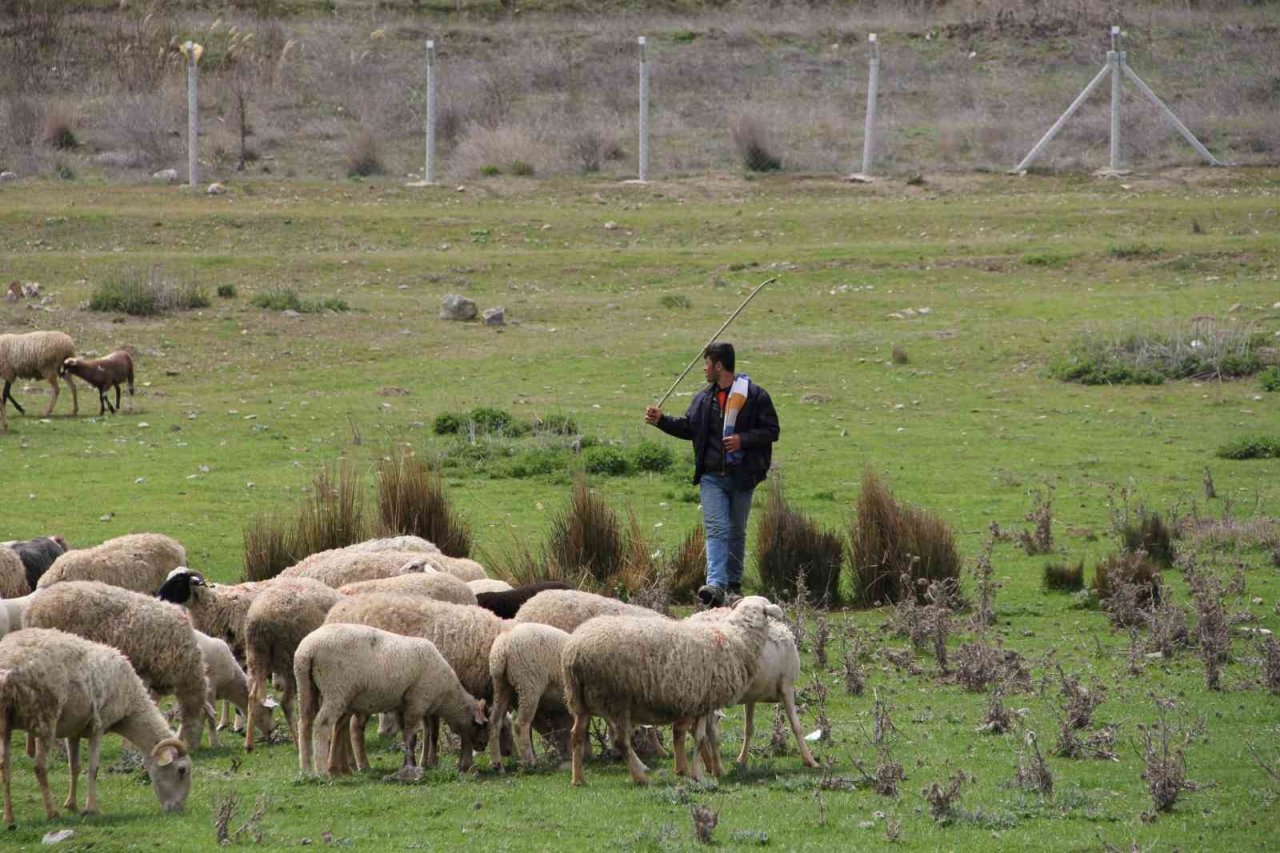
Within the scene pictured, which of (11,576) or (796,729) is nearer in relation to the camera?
(796,729)

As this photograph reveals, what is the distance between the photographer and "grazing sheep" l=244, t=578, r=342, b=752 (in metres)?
11.1

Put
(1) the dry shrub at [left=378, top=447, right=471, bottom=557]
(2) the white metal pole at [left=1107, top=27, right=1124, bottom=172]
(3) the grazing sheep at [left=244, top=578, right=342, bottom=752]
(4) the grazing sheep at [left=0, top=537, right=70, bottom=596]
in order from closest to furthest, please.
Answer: (3) the grazing sheep at [left=244, top=578, right=342, bottom=752] < (4) the grazing sheep at [left=0, top=537, right=70, bottom=596] < (1) the dry shrub at [left=378, top=447, right=471, bottom=557] < (2) the white metal pole at [left=1107, top=27, right=1124, bottom=172]

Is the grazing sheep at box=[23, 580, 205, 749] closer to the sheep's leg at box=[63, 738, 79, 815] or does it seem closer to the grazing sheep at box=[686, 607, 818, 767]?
the sheep's leg at box=[63, 738, 79, 815]

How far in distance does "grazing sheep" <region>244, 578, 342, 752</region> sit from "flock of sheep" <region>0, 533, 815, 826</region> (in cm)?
1

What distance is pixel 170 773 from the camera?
909cm

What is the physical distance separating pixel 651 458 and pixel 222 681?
30.0ft

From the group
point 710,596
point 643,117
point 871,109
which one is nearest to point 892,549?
point 710,596

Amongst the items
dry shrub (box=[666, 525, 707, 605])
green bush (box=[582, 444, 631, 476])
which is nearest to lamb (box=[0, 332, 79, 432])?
green bush (box=[582, 444, 631, 476])

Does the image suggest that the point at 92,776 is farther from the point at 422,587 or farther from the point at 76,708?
the point at 422,587

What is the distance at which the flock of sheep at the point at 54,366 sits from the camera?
878 inches

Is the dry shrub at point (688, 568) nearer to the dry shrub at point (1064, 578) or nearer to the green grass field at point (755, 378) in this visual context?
the green grass field at point (755, 378)

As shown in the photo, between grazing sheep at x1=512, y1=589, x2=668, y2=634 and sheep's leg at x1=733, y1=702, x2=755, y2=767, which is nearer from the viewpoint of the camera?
sheep's leg at x1=733, y1=702, x2=755, y2=767

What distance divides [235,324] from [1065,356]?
12.6 meters

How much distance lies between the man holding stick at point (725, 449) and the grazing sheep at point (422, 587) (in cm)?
261
